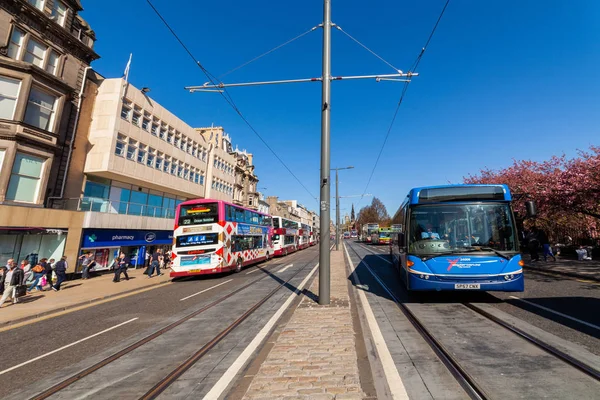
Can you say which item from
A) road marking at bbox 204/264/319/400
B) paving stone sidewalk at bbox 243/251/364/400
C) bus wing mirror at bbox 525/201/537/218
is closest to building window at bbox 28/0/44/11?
road marking at bbox 204/264/319/400

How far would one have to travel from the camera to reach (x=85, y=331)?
663cm

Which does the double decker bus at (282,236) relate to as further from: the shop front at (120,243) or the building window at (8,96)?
the building window at (8,96)

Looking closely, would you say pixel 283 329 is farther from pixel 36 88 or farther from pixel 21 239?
pixel 36 88

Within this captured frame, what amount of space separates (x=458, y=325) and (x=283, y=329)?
359 cm

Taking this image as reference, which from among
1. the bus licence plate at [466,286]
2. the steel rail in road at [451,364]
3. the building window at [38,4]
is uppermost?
the building window at [38,4]

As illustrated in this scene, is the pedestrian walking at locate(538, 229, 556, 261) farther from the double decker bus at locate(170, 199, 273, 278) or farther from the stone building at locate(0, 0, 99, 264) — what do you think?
the stone building at locate(0, 0, 99, 264)

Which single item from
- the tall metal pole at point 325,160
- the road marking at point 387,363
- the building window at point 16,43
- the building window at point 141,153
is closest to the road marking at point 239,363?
the tall metal pole at point 325,160

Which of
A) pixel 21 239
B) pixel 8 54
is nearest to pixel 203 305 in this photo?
pixel 21 239

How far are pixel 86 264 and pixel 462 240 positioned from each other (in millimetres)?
19293

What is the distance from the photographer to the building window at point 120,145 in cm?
1874

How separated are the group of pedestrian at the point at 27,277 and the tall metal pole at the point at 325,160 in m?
11.3

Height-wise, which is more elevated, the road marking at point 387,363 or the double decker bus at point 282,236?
the double decker bus at point 282,236

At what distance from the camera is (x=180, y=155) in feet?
85.6

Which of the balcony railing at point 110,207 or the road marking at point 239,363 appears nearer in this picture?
the road marking at point 239,363
